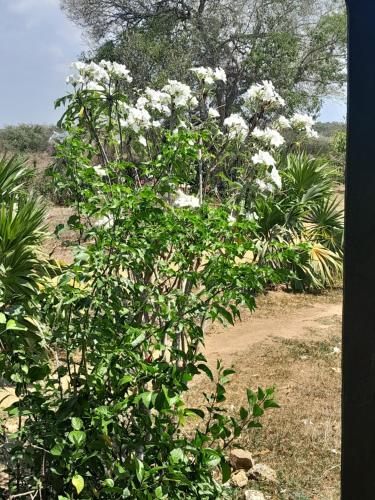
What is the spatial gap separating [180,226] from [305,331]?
204 inches

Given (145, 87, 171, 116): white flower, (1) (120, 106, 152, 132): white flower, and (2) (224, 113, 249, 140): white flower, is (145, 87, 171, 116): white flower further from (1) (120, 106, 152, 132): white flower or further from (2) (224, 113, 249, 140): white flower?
(2) (224, 113, 249, 140): white flower

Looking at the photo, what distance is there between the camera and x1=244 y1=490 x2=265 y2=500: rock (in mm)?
3117

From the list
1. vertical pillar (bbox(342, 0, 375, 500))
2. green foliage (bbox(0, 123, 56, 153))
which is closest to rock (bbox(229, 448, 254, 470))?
vertical pillar (bbox(342, 0, 375, 500))

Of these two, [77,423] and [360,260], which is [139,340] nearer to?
[77,423]

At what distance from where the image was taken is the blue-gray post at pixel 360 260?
3.45ft

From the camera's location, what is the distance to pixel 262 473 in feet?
11.1

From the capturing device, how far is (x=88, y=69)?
3359 mm

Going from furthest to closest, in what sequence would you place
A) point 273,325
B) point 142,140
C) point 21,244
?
point 273,325 < point 21,244 < point 142,140

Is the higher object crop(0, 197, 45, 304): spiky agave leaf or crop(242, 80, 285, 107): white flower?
crop(242, 80, 285, 107): white flower

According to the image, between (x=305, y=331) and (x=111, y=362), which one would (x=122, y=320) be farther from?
(x=305, y=331)

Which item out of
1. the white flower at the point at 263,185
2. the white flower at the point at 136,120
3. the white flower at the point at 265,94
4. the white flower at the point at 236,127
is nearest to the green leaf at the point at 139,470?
the white flower at the point at 263,185

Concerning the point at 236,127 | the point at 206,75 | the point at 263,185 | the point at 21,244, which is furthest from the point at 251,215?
the point at 21,244

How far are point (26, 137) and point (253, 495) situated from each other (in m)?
29.4

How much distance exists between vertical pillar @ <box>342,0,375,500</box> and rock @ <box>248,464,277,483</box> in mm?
2380
